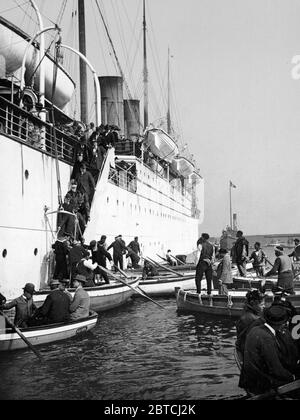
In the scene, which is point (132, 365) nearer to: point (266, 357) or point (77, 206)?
point (266, 357)

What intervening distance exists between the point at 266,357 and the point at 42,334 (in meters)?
6.84

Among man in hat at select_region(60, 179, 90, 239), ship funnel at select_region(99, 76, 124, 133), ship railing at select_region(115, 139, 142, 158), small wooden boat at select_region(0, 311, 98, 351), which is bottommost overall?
small wooden boat at select_region(0, 311, 98, 351)

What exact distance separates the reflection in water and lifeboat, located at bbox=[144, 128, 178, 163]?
1025 inches

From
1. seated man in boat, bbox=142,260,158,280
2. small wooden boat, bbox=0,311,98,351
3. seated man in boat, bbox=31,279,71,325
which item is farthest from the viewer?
seated man in boat, bbox=142,260,158,280

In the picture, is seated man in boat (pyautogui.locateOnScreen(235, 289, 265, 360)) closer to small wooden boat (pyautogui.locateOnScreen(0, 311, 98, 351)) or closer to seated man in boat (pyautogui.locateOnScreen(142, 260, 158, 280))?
small wooden boat (pyautogui.locateOnScreen(0, 311, 98, 351))

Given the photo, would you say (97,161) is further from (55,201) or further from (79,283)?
(79,283)

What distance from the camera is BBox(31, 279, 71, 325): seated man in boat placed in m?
11.9

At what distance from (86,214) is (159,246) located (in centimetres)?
1813

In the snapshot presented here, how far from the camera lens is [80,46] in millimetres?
28375

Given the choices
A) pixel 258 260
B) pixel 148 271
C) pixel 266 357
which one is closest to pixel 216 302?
pixel 148 271

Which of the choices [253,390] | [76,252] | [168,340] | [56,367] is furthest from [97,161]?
[253,390]

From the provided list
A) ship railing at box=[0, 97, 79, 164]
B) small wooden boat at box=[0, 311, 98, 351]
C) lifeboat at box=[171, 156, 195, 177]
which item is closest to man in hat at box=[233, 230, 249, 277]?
ship railing at box=[0, 97, 79, 164]

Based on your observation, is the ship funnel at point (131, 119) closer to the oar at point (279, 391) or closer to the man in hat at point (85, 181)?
the man in hat at point (85, 181)

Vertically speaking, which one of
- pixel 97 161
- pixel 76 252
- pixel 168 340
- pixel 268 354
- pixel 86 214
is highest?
pixel 97 161
